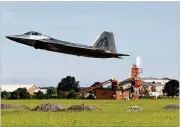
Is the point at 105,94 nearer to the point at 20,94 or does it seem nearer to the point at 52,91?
the point at 52,91

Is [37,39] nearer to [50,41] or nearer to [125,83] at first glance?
[50,41]

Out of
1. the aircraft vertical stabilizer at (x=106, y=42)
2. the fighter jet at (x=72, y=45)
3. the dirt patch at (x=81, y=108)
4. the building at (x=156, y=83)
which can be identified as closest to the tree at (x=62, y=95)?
the dirt patch at (x=81, y=108)

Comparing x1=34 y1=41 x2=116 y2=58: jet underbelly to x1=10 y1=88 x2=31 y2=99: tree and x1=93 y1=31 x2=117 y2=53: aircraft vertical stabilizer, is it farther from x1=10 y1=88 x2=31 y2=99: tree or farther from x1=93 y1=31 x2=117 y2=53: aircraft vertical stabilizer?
x1=10 y1=88 x2=31 y2=99: tree

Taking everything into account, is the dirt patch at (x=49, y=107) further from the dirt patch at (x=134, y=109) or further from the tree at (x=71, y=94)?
Answer: the dirt patch at (x=134, y=109)

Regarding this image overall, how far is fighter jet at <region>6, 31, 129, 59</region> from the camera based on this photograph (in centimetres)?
3462

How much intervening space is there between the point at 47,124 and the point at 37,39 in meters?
7.55

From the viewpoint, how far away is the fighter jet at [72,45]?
114ft

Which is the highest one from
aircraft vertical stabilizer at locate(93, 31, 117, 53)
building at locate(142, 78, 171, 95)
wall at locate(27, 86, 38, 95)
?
aircraft vertical stabilizer at locate(93, 31, 117, 53)

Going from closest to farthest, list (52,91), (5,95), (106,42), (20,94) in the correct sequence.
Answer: (106,42)
(52,91)
(5,95)
(20,94)

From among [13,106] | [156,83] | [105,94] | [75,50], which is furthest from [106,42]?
[13,106]

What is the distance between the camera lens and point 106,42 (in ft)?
121

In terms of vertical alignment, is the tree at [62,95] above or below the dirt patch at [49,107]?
above

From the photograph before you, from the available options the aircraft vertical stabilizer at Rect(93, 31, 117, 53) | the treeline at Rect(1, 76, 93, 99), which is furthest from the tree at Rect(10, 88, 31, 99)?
the aircraft vertical stabilizer at Rect(93, 31, 117, 53)

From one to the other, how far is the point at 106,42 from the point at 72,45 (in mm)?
3484
